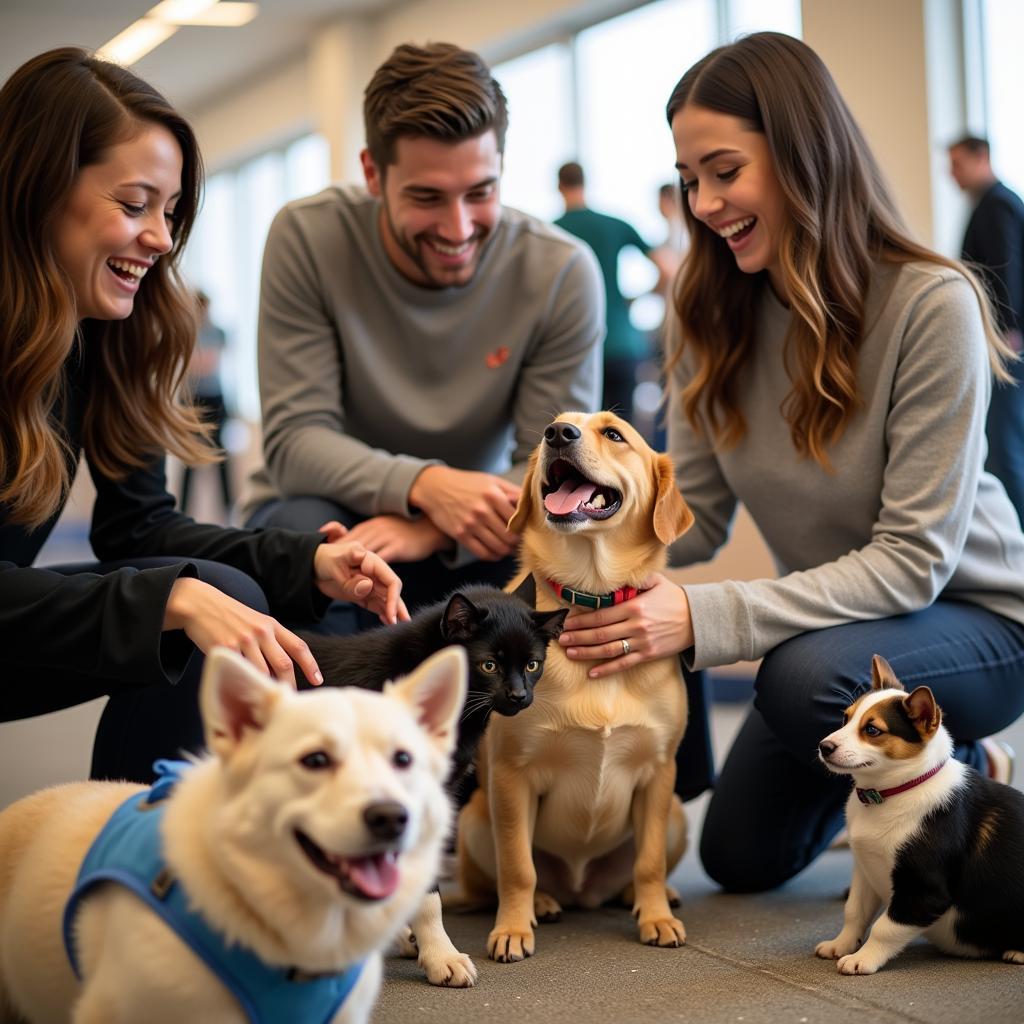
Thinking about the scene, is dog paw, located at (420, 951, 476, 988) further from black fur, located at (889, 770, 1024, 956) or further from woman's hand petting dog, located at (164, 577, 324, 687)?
black fur, located at (889, 770, 1024, 956)

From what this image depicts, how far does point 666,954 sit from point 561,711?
42cm

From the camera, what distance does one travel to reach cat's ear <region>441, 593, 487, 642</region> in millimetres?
1846

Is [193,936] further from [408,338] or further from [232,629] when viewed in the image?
[408,338]

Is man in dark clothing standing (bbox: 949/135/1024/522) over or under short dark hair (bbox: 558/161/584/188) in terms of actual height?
under

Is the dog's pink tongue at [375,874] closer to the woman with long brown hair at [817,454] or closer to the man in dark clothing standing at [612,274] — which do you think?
the woman with long brown hair at [817,454]

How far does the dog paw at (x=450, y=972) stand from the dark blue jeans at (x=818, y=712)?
0.70m

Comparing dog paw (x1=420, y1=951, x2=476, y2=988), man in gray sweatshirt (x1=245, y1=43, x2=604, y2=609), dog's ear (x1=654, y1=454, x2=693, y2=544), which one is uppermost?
man in gray sweatshirt (x1=245, y1=43, x2=604, y2=609)

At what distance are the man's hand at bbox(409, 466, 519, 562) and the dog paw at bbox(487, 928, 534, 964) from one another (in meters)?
0.77

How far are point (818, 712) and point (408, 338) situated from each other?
4.23ft

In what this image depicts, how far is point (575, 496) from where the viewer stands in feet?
6.95

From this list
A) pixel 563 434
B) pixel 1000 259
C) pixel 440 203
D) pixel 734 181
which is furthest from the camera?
pixel 1000 259

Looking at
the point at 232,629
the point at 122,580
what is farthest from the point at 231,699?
the point at 122,580

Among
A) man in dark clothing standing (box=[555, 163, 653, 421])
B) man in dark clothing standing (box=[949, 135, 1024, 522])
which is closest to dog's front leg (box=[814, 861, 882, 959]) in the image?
man in dark clothing standing (box=[949, 135, 1024, 522])

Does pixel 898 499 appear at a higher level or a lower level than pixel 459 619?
higher
